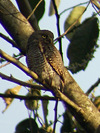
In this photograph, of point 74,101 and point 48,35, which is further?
point 48,35

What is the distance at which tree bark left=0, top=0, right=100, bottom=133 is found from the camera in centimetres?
280

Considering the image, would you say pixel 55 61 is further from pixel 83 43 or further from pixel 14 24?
pixel 14 24

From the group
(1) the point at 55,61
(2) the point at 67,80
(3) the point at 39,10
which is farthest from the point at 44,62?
(3) the point at 39,10

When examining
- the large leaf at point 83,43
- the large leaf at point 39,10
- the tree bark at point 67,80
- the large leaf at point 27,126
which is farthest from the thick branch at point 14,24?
the large leaf at point 27,126

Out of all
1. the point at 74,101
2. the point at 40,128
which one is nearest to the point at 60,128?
the point at 40,128

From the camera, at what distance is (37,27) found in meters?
3.57

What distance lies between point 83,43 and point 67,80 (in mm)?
555

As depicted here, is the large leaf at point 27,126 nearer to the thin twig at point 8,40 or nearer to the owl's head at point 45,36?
the thin twig at point 8,40

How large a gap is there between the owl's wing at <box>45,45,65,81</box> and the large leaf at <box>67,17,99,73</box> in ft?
0.44

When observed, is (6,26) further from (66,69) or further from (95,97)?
(95,97)

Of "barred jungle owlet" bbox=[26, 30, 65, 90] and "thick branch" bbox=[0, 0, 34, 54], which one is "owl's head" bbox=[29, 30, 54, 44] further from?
"thick branch" bbox=[0, 0, 34, 54]

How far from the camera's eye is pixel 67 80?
9.87 feet

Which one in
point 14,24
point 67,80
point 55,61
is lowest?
point 67,80

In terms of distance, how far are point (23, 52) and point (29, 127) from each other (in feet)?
2.57
